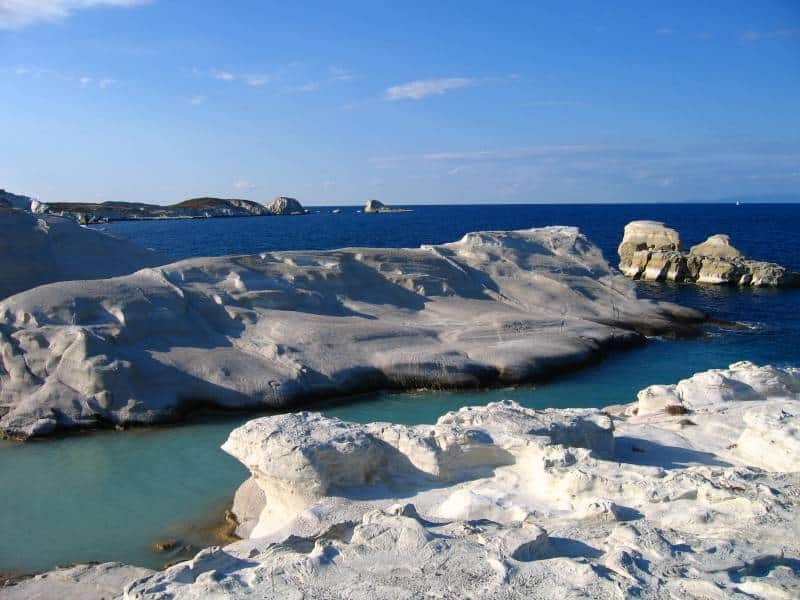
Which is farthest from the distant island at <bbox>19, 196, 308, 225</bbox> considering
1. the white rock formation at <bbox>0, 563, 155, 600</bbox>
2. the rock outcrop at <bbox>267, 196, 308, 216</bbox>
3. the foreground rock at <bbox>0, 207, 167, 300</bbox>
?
the white rock formation at <bbox>0, 563, 155, 600</bbox>

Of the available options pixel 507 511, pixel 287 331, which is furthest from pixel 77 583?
pixel 287 331

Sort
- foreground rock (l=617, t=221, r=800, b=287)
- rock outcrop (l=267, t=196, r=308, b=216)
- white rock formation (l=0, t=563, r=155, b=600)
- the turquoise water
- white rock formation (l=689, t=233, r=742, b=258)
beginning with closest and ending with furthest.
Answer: white rock formation (l=0, t=563, r=155, b=600) → the turquoise water → foreground rock (l=617, t=221, r=800, b=287) → white rock formation (l=689, t=233, r=742, b=258) → rock outcrop (l=267, t=196, r=308, b=216)

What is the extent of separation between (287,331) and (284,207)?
14679 cm

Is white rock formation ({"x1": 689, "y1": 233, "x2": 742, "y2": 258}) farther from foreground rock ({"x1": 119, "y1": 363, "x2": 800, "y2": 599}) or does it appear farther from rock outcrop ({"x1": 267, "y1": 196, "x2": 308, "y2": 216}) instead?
rock outcrop ({"x1": 267, "y1": 196, "x2": 308, "y2": 216})

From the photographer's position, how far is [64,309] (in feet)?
64.2

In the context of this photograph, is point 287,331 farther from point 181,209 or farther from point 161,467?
point 181,209

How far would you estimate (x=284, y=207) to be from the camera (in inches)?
6452

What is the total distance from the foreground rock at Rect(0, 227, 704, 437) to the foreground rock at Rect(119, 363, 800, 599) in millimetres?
6328

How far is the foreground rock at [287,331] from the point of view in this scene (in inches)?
714

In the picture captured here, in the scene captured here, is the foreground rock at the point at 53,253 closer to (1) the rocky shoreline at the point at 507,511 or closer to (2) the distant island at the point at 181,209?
(1) the rocky shoreline at the point at 507,511

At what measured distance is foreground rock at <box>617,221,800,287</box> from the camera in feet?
146

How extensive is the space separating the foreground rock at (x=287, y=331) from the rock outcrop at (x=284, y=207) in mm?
134684

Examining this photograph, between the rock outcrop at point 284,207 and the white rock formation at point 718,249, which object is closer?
the white rock formation at point 718,249

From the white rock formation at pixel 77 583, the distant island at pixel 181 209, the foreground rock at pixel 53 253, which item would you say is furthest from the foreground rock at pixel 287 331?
the distant island at pixel 181 209
